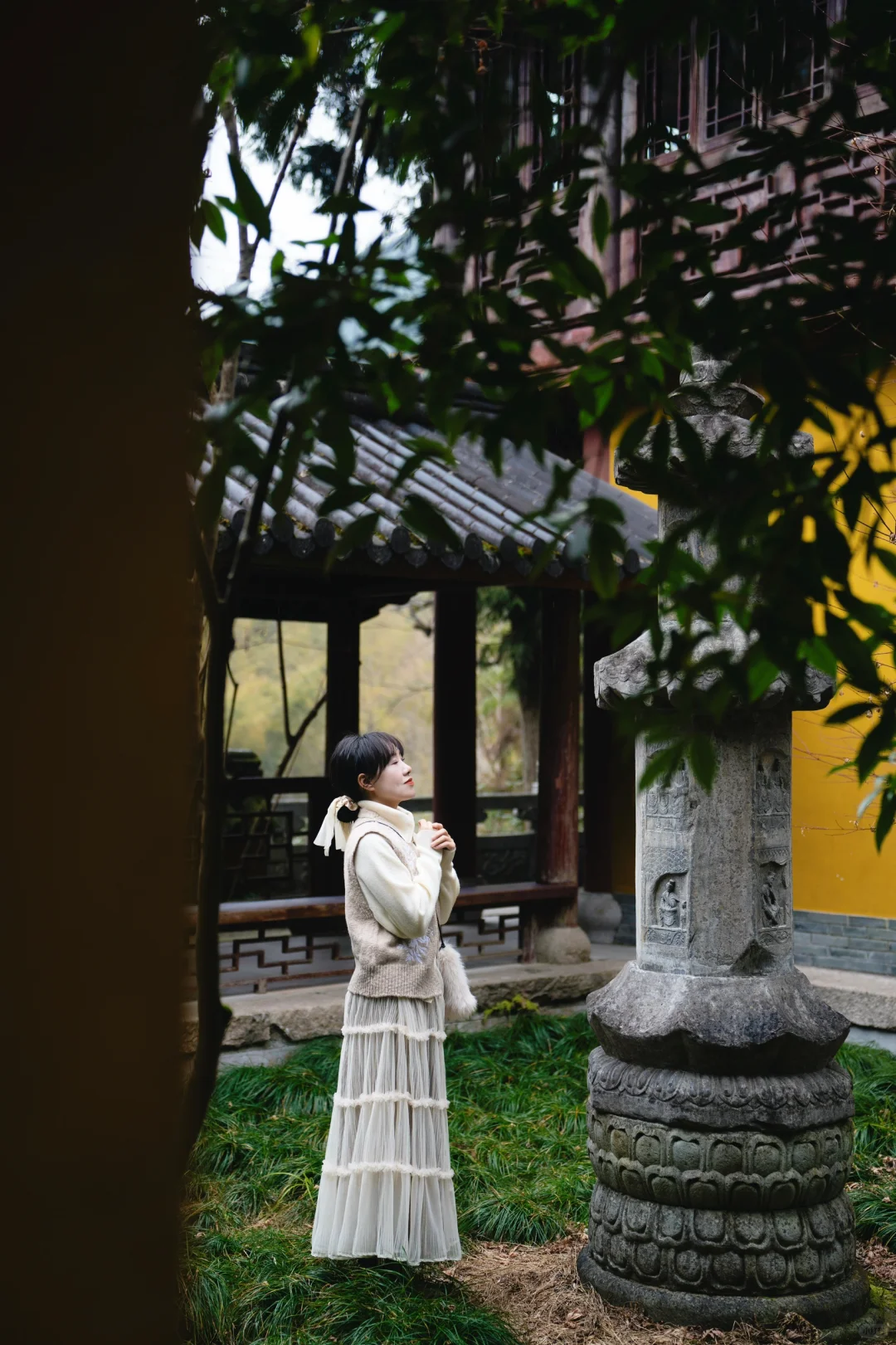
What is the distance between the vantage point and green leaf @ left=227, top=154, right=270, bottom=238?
1333 millimetres

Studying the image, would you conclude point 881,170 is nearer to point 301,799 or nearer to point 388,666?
point 301,799

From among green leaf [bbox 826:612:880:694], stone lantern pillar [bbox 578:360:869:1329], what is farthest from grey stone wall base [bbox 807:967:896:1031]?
green leaf [bbox 826:612:880:694]

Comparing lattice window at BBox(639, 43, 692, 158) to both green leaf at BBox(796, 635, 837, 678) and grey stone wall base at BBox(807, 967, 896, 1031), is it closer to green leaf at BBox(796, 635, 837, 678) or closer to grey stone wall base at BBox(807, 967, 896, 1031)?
grey stone wall base at BBox(807, 967, 896, 1031)

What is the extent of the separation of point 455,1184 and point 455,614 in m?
5.31

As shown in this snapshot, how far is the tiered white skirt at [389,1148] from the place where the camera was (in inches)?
166

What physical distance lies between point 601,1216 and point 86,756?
152 inches

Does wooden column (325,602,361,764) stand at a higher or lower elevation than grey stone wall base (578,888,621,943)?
higher

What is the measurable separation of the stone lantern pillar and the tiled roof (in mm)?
1551

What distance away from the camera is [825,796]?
825cm

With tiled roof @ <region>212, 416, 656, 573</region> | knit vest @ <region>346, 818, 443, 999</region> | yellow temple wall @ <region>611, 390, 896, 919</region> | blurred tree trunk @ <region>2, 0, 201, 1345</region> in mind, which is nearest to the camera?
blurred tree trunk @ <region>2, 0, 201, 1345</region>

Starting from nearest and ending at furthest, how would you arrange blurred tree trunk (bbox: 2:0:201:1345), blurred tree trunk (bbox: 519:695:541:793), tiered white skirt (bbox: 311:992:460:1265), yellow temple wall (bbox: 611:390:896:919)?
blurred tree trunk (bbox: 2:0:201:1345) → tiered white skirt (bbox: 311:992:460:1265) → yellow temple wall (bbox: 611:390:896:919) → blurred tree trunk (bbox: 519:695:541:793)

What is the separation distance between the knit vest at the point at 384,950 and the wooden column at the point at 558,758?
12.8ft

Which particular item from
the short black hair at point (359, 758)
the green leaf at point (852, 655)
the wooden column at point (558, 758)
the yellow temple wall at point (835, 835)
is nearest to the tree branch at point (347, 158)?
the green leaf at point (852, 655)

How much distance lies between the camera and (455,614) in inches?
393
